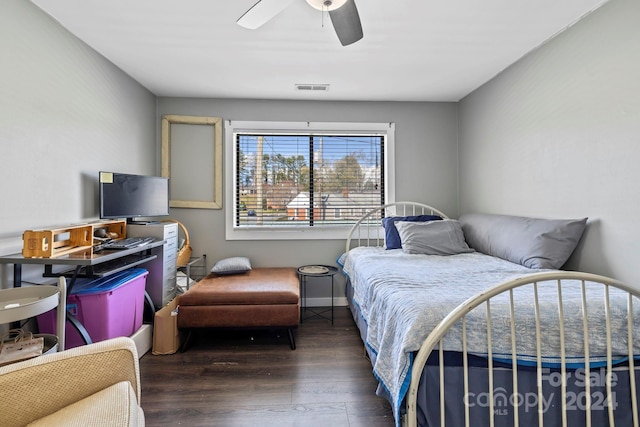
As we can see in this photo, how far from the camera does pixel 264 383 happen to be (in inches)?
80.0

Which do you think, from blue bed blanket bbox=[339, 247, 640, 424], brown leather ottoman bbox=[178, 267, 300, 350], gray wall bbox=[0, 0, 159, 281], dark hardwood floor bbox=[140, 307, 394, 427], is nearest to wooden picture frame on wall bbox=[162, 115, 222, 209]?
gray wall bbox=[0, 0, 159, 281]

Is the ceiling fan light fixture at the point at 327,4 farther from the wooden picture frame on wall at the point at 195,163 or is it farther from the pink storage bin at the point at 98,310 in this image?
the pink storage bin at the point at 98,310

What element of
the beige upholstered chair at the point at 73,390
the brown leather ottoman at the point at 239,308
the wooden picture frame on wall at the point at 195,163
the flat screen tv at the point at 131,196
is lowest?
the brown leather ottoman at the point at 239,308

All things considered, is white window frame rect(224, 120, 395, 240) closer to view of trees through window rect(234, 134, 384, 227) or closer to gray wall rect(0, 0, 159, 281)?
view of trees through window rect(234, 134, 384, 227)

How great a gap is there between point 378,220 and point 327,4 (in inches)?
92.7

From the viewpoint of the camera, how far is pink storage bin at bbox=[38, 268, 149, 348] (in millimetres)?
1966

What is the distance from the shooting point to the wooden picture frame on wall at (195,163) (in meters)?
3.38

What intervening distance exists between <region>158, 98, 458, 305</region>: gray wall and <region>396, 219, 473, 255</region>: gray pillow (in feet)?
2.47

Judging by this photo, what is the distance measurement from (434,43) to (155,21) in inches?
76.3

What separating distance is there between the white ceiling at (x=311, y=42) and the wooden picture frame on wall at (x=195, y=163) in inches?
16.7

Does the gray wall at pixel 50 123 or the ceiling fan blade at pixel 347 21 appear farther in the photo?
the gray wall at pixel 50 123

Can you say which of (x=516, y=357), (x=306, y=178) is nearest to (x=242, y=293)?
(x=306, y=178)

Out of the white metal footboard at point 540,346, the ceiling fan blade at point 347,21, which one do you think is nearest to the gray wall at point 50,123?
the ceiling fan blade at point 347,21

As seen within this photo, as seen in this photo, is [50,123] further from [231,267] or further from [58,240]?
[231,267]
